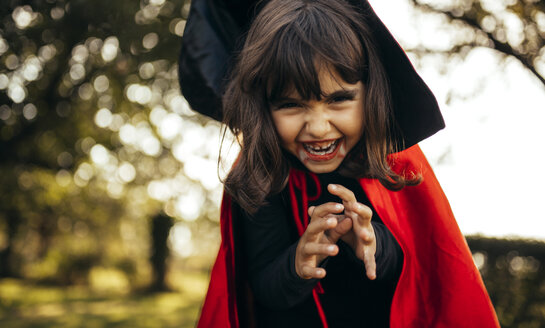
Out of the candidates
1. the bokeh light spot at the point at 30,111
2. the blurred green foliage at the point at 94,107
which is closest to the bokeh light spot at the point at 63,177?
the blurred green foliage at the point at 94,107

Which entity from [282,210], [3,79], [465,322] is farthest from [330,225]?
[3,79]

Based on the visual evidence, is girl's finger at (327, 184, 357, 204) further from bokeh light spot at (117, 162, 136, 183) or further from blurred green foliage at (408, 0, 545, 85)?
bokeh light spot at (117, 162, 136, 183)

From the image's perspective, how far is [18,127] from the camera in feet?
20.3

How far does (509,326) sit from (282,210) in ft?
17.0

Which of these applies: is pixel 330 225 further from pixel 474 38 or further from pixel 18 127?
pixel 18 127

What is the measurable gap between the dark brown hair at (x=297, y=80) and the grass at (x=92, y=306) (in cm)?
746

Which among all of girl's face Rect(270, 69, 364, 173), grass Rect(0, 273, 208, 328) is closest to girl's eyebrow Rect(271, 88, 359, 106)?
girl's face Rect(270, 69, 364, 173)

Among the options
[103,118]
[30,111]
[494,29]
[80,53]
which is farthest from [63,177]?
[494,29]

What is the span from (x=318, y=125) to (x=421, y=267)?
62cm

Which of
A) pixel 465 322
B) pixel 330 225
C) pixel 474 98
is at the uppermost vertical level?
pixel 474 98

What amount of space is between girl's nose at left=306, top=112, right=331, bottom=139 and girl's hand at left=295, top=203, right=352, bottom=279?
22 cm

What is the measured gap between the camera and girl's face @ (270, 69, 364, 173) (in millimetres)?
1383

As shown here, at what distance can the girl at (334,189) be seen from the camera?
1385 mm

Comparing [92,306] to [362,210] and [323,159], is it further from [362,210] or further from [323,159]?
[362,210]
